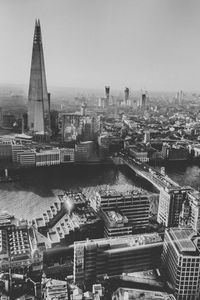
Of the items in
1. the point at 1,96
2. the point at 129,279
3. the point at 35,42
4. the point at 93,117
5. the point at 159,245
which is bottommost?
the point at 129,279

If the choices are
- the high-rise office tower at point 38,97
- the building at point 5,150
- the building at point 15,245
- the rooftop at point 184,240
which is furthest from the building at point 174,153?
the building at point 15,245

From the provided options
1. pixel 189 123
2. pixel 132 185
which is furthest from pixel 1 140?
pixel 189 123

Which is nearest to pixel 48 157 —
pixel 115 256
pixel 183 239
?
pixel 115 256

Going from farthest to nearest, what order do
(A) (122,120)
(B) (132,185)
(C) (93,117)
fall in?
(A) (122,120), (C) (93,117), (B) (132,185)

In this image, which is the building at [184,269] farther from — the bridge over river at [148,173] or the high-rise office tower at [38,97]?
the high-rise office tower at [38,97]

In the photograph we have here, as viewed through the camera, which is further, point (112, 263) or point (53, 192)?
point (53, 192)

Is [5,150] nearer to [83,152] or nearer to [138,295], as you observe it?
[83,152]

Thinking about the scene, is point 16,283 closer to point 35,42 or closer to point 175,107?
point 35,42
